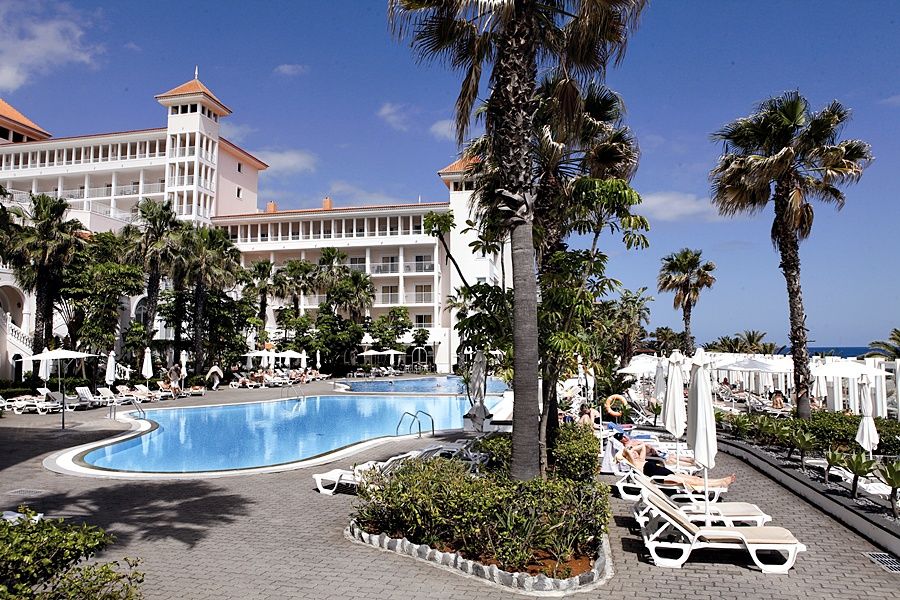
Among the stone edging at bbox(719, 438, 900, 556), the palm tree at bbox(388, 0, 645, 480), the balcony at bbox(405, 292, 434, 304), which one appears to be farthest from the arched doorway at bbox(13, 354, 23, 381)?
the balcony at bbox(405, 292, 434, 304)

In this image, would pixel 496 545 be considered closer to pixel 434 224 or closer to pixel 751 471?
pixel 434 224

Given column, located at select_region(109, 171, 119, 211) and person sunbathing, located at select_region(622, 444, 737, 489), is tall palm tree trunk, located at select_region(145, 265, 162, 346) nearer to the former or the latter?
person sunbathing, located at select_region(622, 444, 737, 489)

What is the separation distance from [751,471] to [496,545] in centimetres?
733

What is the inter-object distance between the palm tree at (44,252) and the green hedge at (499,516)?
2306 centimetres

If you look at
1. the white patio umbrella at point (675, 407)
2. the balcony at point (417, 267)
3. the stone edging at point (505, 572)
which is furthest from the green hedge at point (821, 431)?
the balcony at point (417, 267)

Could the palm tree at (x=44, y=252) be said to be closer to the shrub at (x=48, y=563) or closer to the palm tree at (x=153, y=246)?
the palm tree at (x=153, y=246)

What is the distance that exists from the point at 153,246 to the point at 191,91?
90.8 ft

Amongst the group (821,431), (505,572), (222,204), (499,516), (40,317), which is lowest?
(505,572)

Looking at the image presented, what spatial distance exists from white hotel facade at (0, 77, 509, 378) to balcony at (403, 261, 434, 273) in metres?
0.09

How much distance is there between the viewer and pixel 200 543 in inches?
272

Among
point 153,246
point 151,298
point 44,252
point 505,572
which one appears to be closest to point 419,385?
point 151,298

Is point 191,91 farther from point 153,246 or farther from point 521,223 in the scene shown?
point 521,223

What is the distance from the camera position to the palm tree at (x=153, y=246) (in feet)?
92.0

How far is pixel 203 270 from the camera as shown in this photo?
30.8 metres
